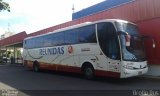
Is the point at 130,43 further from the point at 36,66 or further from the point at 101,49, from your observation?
the point at 36,66

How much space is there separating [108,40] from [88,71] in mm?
2613

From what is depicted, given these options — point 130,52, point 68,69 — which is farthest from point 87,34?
point 68,69

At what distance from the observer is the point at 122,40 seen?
13773mm

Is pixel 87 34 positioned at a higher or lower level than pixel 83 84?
higher

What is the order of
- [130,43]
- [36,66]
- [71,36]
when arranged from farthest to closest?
[36,66] → [71,36] → [130,43]

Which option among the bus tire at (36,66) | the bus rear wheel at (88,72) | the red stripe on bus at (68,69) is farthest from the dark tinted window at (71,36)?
the bus tire at (36,66)

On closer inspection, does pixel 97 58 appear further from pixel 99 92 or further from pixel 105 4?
pixel 105 4

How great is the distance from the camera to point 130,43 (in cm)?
1409

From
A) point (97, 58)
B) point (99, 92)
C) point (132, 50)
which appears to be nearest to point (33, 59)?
point (97, 58)

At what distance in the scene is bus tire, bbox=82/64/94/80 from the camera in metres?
15.8

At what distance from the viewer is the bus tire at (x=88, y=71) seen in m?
15.8

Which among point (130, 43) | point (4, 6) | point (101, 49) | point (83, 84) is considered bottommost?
point (83, 84)

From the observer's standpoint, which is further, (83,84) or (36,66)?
(36,66)

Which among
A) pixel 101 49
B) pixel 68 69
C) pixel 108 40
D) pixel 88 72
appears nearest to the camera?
pixel 108 40
